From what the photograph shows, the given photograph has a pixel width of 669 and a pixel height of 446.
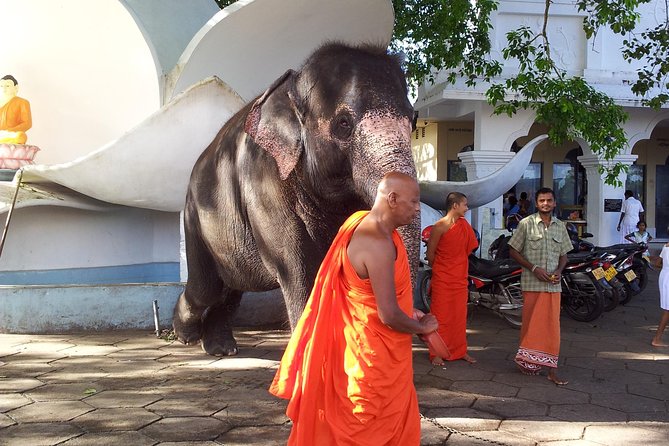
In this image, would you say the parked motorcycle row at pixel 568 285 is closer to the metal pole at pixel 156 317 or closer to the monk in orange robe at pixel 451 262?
the monk in orange robe at pixel 451 262

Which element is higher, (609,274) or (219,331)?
(609,274)

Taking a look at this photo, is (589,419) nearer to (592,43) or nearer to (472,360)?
(472,360)

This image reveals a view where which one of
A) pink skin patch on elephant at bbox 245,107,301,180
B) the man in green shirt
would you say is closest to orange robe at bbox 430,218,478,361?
the man in green shirt

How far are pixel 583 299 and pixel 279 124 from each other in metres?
4.68

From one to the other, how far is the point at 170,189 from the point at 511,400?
139 inches

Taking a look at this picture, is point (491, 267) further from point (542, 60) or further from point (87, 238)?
point (87, 238)

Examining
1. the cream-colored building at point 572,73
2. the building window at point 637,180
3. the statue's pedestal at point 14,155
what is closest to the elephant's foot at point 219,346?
the statue's pedestal at point 14,155

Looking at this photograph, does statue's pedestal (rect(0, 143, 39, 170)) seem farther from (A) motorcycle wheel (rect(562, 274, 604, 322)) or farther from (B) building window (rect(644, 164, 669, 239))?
(B) building window (rect(644, 164, 669, 239))

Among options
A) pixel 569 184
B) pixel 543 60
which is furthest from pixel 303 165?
pixel 569 184

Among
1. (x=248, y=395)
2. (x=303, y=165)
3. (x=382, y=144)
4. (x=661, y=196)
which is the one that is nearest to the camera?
(x=382, y=144)

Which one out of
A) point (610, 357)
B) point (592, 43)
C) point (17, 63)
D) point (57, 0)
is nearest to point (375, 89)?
point (610, 357)

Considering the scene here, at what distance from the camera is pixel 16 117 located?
7.45 metres

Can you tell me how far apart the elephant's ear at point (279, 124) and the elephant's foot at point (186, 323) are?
198cm

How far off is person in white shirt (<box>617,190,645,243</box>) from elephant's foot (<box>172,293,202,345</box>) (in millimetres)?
9474
